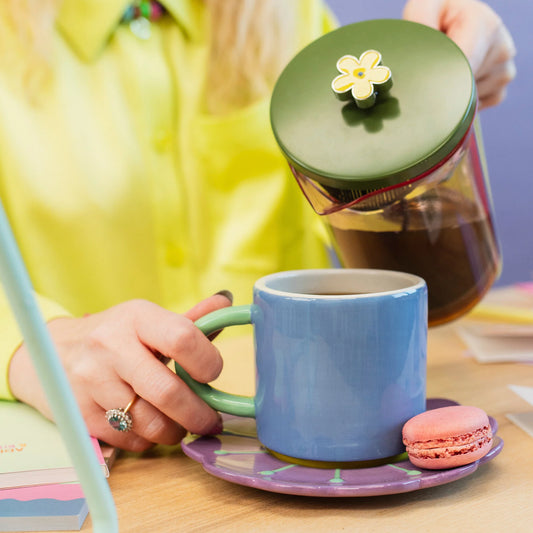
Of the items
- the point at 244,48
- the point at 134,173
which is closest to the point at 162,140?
the point at 134,173

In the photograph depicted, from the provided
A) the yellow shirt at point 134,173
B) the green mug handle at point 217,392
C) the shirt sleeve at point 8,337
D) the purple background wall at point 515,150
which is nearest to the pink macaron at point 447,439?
the green mug handle at point 217,392

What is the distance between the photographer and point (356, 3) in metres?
1.41

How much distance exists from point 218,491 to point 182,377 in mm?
74

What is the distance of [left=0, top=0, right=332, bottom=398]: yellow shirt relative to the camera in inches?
34.1

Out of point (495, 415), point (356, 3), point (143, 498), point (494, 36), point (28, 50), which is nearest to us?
point (143, 498)

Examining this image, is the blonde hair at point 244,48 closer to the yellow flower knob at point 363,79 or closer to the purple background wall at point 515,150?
the yellow flower knob at point 363,79

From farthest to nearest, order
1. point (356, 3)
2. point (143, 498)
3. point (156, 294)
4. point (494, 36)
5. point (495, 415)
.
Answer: point (356, 3) → point (156, 294) → point (494, 36) → point (495, 415) → point (143, 498)

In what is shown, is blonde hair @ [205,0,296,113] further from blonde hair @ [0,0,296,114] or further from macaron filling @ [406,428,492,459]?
macaron filling @ [406,428,492,459]

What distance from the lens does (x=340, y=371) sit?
0.36 metres

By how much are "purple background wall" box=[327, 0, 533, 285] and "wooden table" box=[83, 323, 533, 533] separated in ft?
4.10

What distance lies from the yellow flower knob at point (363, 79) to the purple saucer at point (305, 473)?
8.3 inches

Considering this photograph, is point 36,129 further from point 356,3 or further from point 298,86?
point 356,3

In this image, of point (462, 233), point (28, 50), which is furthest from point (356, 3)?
point (462, 233)

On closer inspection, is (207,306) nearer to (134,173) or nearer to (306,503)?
(306,503)
